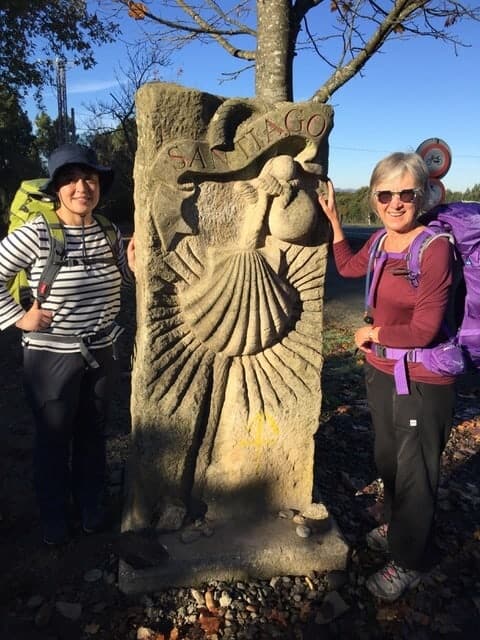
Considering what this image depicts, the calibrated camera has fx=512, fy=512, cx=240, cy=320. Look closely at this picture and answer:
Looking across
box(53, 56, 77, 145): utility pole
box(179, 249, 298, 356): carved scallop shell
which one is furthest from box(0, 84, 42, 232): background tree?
box(179, 249, 298, 356): carved scallop shell

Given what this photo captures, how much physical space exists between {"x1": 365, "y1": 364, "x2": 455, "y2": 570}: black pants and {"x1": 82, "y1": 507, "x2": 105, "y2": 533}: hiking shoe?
1.36m

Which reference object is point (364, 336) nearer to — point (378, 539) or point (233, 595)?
point (378, 539)

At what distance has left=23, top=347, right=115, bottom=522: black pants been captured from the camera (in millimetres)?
2209

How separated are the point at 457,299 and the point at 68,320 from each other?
5.24 feet

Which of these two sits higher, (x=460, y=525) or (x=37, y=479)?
(x=37, y=479)

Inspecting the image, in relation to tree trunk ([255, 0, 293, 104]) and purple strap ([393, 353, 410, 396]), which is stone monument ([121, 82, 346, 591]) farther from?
tree trunk ([255, 0, 293, 104])

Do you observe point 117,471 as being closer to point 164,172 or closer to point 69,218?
point 69,218

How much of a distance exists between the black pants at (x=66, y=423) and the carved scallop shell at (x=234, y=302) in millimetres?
495

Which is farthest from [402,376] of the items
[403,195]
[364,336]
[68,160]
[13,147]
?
[13,147]

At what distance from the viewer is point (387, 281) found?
6.73 feet

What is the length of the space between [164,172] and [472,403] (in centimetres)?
379

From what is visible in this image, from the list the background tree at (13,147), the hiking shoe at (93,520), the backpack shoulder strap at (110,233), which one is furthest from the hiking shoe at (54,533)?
the background tree at (13,147)

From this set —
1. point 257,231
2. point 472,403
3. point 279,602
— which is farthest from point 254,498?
point 472,403

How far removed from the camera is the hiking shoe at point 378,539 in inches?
99.4
